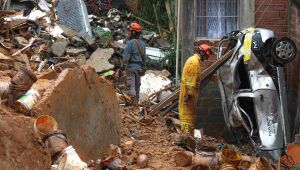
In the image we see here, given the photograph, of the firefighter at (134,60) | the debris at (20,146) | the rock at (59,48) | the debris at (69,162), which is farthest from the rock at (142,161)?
the rock at (59,48)

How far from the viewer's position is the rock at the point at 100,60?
584 inches

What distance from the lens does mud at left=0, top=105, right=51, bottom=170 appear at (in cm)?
462

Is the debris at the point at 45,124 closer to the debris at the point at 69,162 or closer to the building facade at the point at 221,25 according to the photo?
the debris at the point at 69,162

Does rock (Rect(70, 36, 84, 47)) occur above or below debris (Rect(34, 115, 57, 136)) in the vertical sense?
below

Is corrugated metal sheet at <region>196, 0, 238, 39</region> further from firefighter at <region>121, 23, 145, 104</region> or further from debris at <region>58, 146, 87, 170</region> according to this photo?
debris at <region>58, 146, 87, 170</region>

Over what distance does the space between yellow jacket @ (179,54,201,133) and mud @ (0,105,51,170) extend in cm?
551

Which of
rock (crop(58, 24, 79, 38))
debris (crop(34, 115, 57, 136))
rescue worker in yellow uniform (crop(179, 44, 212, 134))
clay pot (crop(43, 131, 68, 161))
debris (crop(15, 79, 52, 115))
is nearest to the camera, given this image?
clay pot (crop(43, 131, 68, 161))

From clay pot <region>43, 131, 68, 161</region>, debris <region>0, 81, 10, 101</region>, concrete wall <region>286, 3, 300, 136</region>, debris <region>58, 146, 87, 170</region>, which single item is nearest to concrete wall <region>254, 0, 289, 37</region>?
concrete wall <region>286, 3, 300, 136</region>

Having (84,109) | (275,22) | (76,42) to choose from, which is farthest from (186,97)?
(76,42)

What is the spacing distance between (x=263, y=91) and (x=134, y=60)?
12.8ft

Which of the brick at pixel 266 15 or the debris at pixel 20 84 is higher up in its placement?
the brick at pixel 266 15

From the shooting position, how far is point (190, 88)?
1066 centimetres

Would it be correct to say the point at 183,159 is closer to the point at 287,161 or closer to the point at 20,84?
the point at 287,161

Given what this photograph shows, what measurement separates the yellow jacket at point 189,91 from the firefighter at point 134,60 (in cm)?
224
